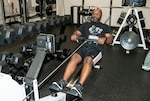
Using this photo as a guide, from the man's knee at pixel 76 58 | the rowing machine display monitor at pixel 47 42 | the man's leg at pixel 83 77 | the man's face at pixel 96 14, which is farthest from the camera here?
the man's face at pixel 96 14

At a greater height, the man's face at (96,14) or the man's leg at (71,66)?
the man's face at (96,14)

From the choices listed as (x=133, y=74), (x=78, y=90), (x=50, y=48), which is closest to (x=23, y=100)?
(x=50, y=48)

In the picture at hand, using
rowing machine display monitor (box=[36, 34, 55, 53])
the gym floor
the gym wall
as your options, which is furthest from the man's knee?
the gym wall

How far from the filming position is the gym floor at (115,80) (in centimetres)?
210

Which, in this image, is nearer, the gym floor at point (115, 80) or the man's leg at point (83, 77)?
the man's leg at point (83, 77)

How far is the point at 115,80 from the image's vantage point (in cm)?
246

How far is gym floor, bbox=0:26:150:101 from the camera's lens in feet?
6.88

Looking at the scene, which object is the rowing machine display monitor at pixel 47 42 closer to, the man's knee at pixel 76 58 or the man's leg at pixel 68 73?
the man's leg at pixel 68 73

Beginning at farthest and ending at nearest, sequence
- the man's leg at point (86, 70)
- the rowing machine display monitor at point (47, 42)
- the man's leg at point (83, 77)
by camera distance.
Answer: the man's leg at point (86, 70), the man's leg at point (83, 77), the rowing machine display monitor at point (47, 42)

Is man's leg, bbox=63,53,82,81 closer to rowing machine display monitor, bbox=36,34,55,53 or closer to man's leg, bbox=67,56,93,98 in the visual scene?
man's leg, bbox=67,56,93,98

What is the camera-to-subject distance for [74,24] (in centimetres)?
630

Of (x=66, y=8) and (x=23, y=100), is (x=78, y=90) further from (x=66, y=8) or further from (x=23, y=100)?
(x=66, y=8)

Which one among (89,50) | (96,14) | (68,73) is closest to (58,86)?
(68,73)

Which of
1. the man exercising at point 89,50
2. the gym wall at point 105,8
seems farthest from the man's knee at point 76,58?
the gym wall at point 105,8
